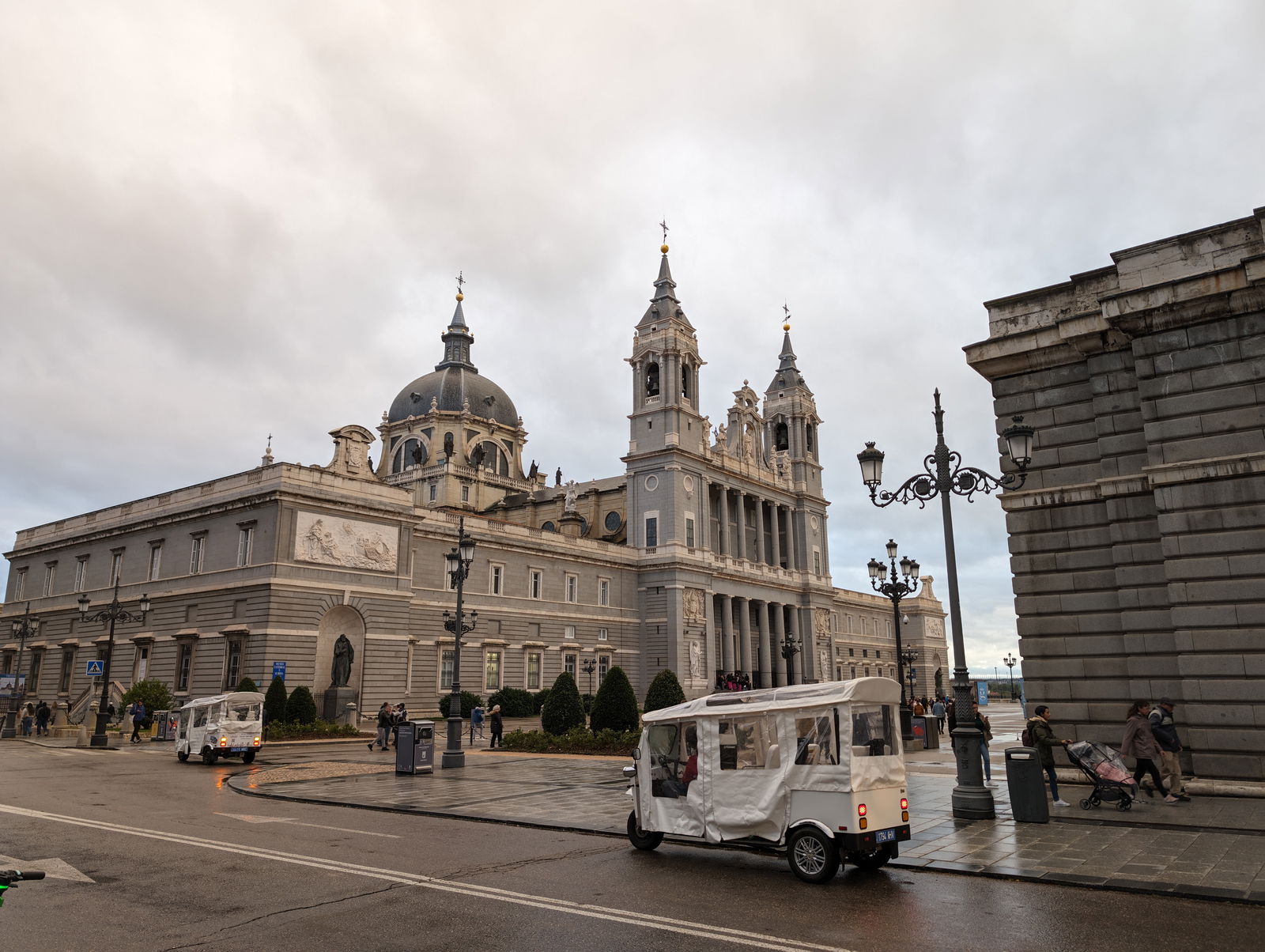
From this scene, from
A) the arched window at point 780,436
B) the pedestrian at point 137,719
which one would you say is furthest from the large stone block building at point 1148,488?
the arched window at point 780,436

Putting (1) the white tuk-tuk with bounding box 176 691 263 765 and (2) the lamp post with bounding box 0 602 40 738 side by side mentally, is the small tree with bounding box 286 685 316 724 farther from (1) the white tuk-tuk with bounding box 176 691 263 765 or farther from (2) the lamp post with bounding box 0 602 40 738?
(2) the lamp post with bounding box 0 602 40 738

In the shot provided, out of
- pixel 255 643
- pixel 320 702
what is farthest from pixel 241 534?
pixel 320 702

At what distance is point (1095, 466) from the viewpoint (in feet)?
56.3

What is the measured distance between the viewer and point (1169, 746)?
1392cm

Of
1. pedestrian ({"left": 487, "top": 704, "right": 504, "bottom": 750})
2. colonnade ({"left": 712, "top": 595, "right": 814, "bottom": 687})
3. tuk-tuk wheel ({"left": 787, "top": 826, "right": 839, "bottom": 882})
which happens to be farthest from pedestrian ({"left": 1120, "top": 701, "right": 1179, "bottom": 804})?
colonnade ({"left": 712, "top": 595, "right": 814, "bottom": 687})

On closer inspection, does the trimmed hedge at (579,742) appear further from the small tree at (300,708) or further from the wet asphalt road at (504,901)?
the wet asphalt road at (504,901)

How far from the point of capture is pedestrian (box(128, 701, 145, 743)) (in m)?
33.0

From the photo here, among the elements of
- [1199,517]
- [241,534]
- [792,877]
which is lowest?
[792,877]

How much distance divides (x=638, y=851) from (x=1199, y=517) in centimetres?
1109

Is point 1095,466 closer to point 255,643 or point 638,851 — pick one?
point 638,851

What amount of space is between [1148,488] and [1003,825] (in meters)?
7.21

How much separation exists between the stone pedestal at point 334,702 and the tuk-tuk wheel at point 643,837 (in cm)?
2891

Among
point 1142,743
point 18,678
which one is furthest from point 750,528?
point 1142,743

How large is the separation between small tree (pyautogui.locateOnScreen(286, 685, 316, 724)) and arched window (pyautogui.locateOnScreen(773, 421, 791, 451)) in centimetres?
5163
